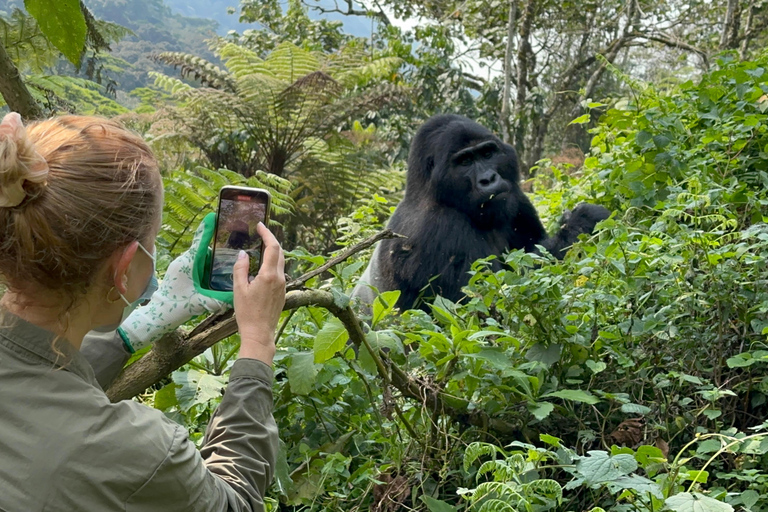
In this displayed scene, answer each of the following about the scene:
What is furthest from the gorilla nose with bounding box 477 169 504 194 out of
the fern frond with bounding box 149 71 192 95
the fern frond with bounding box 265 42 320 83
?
the fern frond with bounding box 149 71 192 95

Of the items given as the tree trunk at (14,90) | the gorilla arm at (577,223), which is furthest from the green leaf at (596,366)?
the gorilla arm at (577,223)

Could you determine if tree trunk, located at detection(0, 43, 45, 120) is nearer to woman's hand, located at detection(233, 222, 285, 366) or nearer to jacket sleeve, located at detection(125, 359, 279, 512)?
woman's hand, located at detection(233, 222, 285, 366)

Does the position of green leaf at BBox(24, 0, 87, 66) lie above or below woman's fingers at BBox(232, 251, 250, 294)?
above

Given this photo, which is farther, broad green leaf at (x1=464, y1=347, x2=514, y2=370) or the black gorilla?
the black gorilla

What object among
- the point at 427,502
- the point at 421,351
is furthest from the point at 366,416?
the point at 427,502

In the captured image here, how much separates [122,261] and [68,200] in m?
0.15

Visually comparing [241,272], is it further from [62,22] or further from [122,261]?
[62,22]

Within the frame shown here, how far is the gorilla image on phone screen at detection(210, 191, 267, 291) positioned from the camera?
1405mm

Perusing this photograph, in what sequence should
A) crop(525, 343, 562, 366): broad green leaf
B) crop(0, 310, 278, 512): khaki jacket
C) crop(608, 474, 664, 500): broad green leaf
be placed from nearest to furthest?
crop(0, 310, 278, 512): khaki jacket, crop(608, 474, 664, 500): broad green leaf, crop(525, 343, 562, 366): broad green leaf

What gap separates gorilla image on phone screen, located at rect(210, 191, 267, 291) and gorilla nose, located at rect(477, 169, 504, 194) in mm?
2666

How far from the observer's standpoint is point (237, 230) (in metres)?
1.41

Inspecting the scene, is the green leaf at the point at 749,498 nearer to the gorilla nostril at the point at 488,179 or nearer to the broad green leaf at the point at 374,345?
the broad green leaf at the point at 374,345

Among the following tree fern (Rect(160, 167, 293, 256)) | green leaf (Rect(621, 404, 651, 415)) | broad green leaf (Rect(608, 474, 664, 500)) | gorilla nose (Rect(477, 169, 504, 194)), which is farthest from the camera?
gorilla nose (Rect(477, 169, 504, 194))

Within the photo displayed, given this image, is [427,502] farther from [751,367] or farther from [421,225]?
[421,225]
